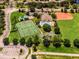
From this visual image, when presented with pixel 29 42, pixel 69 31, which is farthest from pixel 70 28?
pixel 29 42

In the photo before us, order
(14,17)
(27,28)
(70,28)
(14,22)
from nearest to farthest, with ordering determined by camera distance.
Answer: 1. (27,28)
2. (70,28)
3. (14,22)
4. (14,17)

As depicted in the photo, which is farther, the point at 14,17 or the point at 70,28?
the point at 14,17

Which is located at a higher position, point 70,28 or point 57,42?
point 70,28

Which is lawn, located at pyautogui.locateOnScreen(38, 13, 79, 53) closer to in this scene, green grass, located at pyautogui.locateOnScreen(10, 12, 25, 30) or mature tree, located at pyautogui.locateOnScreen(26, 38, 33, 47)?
mature tree, located at pyautogui.locateOnScreen(26, 38, 33, 47)

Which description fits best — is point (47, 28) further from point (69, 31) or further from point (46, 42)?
point (46, 42)

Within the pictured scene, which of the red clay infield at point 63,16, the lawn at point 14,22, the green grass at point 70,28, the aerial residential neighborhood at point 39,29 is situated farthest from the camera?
the red clay infield at point 63,16

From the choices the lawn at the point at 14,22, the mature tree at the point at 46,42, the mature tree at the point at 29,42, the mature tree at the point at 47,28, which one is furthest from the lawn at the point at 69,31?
the lawn at the point at 14,22

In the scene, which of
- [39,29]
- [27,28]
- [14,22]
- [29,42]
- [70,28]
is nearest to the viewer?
[29,42]

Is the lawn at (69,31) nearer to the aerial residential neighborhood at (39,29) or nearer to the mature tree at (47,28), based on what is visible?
the aerial residential neighborhood at (39,29)

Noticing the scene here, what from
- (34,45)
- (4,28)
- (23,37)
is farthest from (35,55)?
(4,28)

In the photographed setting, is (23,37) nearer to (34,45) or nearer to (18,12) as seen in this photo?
(34,45)
